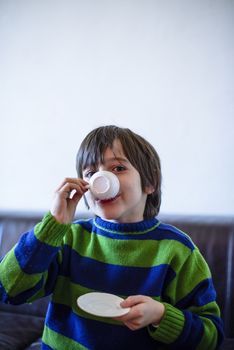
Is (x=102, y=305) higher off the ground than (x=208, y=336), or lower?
higher

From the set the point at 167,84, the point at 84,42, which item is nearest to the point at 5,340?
the point at 167,84

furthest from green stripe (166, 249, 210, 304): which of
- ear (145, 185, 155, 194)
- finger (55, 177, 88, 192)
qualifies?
finger (55, 177, 88, 192)

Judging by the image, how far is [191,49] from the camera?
1.49 m

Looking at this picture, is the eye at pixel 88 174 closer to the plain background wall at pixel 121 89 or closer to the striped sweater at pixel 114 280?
the striped sweater at pixel 114 280

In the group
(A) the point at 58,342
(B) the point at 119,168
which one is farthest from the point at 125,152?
(A) the point at 58,342

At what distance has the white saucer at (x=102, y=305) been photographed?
0.61 meters

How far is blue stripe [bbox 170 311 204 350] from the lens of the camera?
700mm

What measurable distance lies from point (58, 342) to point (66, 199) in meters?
0.35

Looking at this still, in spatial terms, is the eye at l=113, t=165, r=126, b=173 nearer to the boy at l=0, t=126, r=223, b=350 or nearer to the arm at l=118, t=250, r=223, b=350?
the boy at l=0, t=126, r=223, b=350

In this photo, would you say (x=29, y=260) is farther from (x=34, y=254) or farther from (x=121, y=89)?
(x=121, y=89)

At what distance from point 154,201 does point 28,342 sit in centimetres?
69

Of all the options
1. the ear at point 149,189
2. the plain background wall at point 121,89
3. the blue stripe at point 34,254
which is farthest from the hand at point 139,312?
the plain background wall at point 121,89

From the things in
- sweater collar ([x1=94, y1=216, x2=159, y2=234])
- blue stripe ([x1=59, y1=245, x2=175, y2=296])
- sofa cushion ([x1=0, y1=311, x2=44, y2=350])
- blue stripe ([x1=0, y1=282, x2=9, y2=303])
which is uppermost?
sweater collar ([x1=94, y1=216, x2=159, y2=234])

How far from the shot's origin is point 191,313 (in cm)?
73
